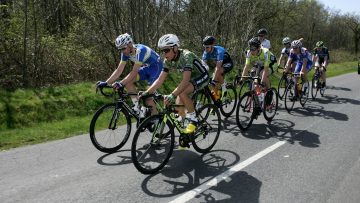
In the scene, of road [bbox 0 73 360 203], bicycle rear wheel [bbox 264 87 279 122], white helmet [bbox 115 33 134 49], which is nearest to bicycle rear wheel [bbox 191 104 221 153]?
road [bbox 0 73 360 203]

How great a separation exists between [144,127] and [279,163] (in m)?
2.41

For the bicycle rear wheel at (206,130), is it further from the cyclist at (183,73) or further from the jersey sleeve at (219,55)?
the jersey sleeve at (219,55)

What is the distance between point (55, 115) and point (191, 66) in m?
5.21

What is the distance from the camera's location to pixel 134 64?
6945 mm

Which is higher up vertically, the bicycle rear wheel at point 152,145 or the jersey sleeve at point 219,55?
the jersey sleeve at point 219,55

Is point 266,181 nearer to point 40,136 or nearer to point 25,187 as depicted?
point 25,187

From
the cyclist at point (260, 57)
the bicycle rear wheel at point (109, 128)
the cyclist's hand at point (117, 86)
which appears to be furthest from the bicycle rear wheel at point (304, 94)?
the cyclist's hand at point (117, 86)

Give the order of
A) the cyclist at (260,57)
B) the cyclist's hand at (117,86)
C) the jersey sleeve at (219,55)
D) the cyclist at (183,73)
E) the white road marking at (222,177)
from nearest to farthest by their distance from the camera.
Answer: the white road marking at (222,177) → the cyclist at (183,73) → the cyclist's hand at (117,86) → the cyclist at (260,57) → the jersey sleeve at (219,55)

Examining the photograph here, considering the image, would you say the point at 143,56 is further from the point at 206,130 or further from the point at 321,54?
the point at 321,54

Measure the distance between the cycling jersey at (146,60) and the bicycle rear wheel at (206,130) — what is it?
1.34 metres

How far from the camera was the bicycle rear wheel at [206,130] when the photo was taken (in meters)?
6.74

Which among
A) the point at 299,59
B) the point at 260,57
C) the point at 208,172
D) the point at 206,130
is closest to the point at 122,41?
the point at 206,130

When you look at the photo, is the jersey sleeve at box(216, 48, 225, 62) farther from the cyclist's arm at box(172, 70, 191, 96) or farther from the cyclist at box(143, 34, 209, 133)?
the cyclist's arm at box(172, 70, 191, 96)

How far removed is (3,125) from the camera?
28.9 ft
